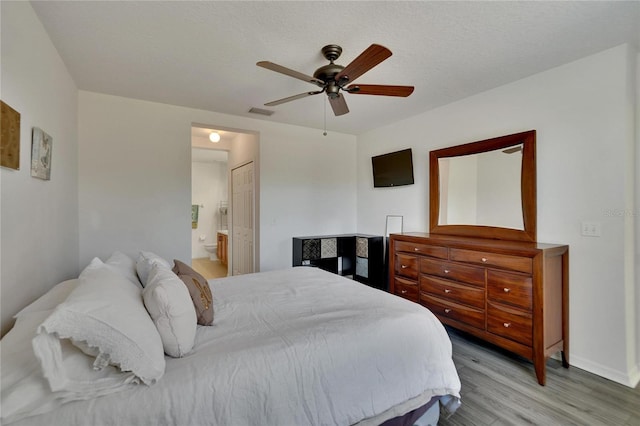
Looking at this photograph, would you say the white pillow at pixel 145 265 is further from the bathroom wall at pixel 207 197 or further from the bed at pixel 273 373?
the bathroom wall at pixel 207 197

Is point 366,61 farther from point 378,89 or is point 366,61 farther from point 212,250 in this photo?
point 212,250

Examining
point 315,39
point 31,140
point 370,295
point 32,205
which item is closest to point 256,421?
point 370,295

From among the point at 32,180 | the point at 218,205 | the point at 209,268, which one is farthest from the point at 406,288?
the point at 218,205

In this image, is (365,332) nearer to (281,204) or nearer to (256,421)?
(256,421)

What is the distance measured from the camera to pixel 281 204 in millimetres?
4324

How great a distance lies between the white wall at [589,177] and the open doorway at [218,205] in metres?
3.37

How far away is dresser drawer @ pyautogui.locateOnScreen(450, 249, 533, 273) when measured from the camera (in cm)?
231

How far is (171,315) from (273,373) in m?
0.52

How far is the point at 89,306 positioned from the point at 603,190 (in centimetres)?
336

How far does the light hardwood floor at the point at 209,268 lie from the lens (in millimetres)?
5693

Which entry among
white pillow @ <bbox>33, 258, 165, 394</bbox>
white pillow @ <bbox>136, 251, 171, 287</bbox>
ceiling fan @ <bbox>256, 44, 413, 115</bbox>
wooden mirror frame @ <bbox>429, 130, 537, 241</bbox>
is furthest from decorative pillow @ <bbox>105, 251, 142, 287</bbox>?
wooden mirror frame @ <bbox>429, 130, 537, 241</bbox>

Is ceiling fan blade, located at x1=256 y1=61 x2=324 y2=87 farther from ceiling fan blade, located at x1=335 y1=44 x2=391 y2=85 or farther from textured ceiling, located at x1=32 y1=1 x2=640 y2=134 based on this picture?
textured ceiling, located at x1=32 y1=1 x2=640 y2=134

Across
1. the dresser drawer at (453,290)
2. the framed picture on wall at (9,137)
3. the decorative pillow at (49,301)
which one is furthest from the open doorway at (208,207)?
the framed picture on wall at (9,137)

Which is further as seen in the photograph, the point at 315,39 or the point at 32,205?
the point at 315,39
